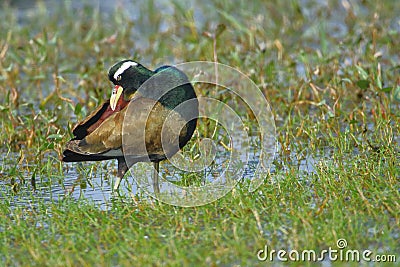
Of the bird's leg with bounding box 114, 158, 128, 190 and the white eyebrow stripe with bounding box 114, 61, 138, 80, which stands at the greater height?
the white eyebrow stripe with bounding box 114, 61, 138, 80

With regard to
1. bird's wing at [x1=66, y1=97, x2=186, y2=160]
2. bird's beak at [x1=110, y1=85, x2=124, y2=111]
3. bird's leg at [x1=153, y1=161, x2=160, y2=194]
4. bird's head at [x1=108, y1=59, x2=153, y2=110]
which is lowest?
bird's leg at [x1=153, y1=161, x2=160, y2=194]

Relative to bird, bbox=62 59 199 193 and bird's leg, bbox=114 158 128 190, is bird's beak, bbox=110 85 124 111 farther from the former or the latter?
bird's leg, bbox=114 158 128 190

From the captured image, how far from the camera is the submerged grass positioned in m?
4.44

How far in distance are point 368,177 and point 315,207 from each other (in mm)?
669

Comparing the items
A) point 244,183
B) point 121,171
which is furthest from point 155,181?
point 244,183

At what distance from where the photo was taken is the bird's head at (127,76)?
18.9ft

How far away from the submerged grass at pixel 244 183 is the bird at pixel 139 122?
0.33 m

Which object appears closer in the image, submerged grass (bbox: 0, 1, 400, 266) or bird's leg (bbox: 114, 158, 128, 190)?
submerged grass (bbox: 0, 1, 400, 266)

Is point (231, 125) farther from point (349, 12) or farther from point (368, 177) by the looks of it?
point (349, 12)

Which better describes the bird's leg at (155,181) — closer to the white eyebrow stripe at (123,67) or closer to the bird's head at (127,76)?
the bird's head at (127,76)

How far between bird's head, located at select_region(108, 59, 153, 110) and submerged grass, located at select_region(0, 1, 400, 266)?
72cm

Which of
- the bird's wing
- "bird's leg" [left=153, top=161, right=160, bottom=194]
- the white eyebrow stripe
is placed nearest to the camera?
the bird's wing

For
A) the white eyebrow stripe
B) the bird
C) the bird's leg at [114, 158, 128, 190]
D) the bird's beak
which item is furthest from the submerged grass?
the white eyebrow stripe

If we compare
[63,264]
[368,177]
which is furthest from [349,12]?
[63,264]
